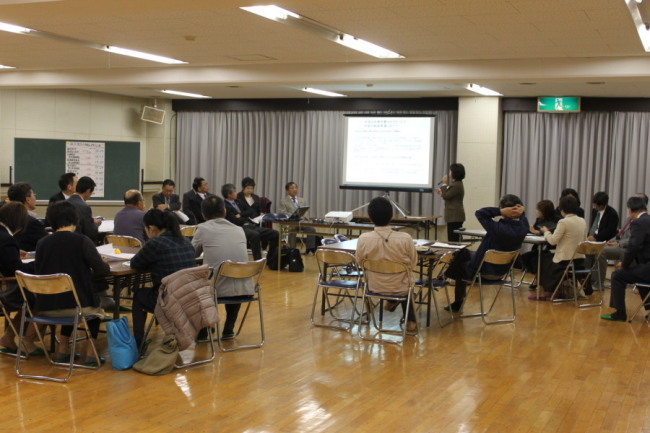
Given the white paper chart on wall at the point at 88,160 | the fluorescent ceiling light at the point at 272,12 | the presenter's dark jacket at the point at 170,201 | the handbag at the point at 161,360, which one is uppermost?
the fluorescent ceiling light at the point at 272,12

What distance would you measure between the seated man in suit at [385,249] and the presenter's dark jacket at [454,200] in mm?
4600

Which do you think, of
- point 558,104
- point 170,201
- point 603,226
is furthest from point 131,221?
point 558,104

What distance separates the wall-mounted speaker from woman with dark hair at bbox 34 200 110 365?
9268 millimetres

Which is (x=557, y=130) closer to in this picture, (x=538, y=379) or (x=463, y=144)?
(x=463, y=144)

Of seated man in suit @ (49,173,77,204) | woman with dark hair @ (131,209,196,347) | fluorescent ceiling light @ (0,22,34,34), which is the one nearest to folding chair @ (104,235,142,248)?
seated man in suit @ (49,173,77,204)

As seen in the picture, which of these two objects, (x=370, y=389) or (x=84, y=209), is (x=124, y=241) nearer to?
(x=84, y=209)

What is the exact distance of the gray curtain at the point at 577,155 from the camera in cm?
1184

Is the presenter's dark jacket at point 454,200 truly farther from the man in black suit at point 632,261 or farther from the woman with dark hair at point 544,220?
the man in black suit at point 632,261

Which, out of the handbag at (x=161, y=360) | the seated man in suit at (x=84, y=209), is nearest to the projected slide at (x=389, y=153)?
the seated man in suit at (x=84, y=209)

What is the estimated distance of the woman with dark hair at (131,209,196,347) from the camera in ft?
17.9

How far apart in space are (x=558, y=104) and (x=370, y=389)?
818cm

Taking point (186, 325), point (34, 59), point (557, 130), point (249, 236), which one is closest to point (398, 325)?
point (186, 325)

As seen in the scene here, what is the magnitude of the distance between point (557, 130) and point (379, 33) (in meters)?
6.26

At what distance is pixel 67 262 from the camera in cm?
512
